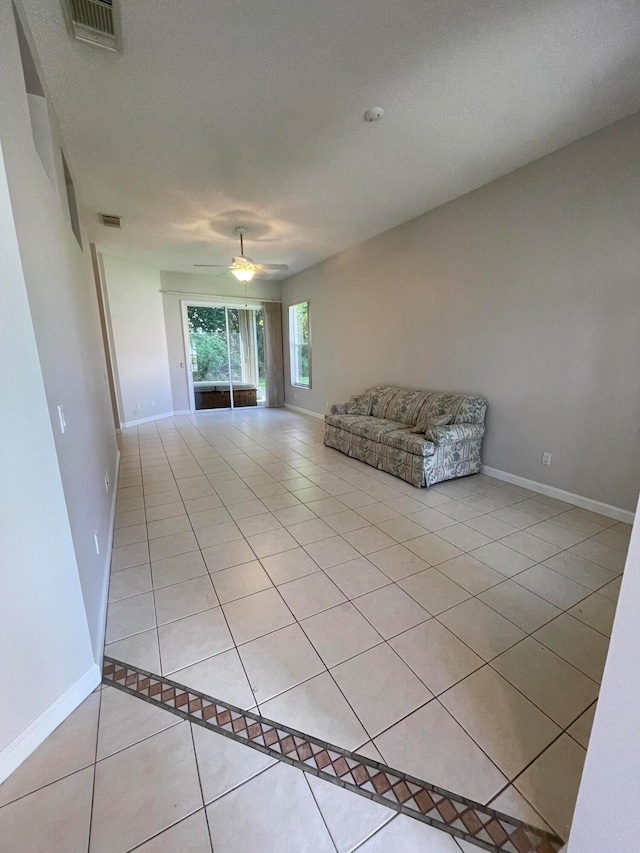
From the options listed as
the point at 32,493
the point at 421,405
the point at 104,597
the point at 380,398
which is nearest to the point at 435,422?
the point at 421,405

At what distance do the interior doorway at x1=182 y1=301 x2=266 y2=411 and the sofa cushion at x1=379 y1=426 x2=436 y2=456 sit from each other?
4570 millimetres

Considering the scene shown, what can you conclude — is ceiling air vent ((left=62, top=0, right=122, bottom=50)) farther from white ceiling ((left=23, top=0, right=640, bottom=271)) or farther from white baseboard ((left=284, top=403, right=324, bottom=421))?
white baseboard ((left=284, top=403, right=324, bottom=421))

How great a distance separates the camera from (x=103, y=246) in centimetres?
505

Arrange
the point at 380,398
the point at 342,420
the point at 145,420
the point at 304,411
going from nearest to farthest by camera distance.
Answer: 1. the point at 342,420
2. the point at 380,398
3. the point at 145,420
4. the point at 304,411

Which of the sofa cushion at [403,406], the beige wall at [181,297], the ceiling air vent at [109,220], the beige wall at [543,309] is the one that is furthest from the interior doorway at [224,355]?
the sofa cushion at [403,406]

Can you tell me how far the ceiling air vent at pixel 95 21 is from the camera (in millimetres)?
1525

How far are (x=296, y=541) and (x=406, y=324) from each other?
3.12 m

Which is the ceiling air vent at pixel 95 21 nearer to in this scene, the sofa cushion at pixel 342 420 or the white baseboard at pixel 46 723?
the white baseboard at pixel 46 723

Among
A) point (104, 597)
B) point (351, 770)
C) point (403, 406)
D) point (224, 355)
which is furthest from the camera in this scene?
point (224, 355)

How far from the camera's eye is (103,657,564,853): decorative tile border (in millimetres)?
970

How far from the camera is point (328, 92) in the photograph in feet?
6.74

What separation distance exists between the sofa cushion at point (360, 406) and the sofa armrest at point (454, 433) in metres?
1.34

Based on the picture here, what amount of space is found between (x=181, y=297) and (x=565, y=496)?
6740 millimetres

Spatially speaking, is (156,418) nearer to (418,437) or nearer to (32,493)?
(418,437)
